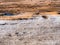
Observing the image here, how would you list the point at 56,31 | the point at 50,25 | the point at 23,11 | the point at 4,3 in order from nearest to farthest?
the point at 56,31 < the point at 50,25 < the point at 23,11 < the point at 4,3

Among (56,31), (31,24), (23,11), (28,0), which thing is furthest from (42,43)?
(28,0)

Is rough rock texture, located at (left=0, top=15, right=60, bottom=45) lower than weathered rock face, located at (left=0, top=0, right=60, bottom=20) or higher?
lower

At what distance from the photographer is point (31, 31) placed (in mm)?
1195

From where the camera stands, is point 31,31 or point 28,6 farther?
point 28,6

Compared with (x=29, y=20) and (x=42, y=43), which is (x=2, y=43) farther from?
(x=29, y=20)

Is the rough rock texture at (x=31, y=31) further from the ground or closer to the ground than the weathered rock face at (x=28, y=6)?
closer to the ground

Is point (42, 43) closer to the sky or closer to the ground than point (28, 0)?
closer to the ground

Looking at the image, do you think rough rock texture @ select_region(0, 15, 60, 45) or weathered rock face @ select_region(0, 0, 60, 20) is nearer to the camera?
rough rock texture @ select_region(0, 15, 60, 45)

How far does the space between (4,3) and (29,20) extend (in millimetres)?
634

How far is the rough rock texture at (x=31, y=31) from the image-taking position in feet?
3.42

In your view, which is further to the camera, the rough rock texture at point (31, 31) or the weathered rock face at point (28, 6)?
the weathered rock face at point (28, 6)

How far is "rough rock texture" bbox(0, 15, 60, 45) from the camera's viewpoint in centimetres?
104

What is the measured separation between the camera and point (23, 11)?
181 cm

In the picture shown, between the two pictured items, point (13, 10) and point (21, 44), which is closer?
point (21, 44)
